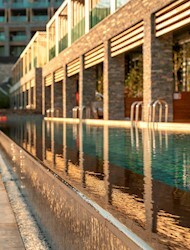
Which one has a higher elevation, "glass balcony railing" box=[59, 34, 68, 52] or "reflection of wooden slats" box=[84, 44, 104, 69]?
"glass balcony railing" box=[59, 34, 68, 52]

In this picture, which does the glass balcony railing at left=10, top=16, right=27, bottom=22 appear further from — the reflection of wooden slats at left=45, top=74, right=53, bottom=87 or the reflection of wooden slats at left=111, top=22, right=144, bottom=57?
the reflection of wooden slats at left=111, top=22, right=144, bottom=57

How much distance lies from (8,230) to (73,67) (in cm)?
2420

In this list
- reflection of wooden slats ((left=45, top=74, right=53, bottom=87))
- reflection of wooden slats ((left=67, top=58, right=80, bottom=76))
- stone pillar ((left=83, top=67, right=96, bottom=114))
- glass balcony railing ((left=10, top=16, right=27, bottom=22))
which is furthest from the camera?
glass balcony railing ((left=10, top=16, right=27, bottom=22))

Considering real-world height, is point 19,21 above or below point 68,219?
above

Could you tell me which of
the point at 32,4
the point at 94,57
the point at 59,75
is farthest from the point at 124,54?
the point at 32,4

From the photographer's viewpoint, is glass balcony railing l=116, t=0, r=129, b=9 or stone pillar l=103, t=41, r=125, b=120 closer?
glass balcony railing l=116, t=0, r=129, b=9

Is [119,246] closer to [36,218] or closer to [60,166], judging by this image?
[36,218]

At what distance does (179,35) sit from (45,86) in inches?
795

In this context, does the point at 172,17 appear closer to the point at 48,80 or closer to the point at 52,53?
the point at 52,53

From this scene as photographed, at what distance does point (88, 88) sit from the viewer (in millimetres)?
24797

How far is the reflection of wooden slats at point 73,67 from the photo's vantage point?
26562 millimetres

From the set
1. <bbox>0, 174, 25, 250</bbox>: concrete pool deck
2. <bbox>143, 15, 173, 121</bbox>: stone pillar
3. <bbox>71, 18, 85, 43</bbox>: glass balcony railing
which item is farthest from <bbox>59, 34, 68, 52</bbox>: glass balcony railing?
<bbox>0, 174, 25, 250</bbox>: concrete pool deck

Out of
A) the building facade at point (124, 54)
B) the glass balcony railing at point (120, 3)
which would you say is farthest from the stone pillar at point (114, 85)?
the glass balcony railing at point (120, 3)

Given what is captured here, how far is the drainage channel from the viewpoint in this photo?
2.11 meters
